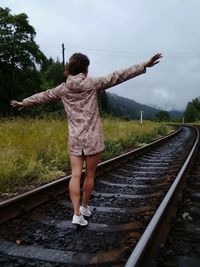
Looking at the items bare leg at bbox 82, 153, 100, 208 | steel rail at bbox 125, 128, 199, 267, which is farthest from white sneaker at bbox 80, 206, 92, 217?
steel rail at bbox 125, 128, 199, 267

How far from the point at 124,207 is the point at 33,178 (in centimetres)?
264

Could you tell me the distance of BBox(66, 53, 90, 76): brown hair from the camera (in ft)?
15.4

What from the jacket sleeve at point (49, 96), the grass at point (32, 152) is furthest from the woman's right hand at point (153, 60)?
the grass at point (32, 152)

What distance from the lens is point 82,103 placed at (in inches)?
185

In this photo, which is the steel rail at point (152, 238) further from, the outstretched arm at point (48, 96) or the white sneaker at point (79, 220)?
the outstretched arm at point (48, 96)

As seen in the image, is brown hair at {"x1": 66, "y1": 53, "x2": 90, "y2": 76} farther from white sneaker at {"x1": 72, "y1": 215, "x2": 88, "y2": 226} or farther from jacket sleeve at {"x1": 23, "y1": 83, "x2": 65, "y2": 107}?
white sneaker at {"x1": 72, "y1": 215, "x2": 88, "y2": 226}

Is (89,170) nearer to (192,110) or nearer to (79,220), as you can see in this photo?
(79,220)

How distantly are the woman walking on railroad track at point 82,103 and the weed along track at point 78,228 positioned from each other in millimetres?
342

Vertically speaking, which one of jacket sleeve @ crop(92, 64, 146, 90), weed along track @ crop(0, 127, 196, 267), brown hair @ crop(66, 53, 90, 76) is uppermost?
brown hair @ crop(66, 53, 90, 76)

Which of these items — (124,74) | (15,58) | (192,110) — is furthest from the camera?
(192,110)

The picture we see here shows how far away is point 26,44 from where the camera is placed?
5253 cm

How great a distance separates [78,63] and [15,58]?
49429mm

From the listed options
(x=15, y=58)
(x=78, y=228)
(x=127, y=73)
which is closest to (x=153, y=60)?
(x=127, y=73)

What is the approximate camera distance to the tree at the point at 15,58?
51812mm
